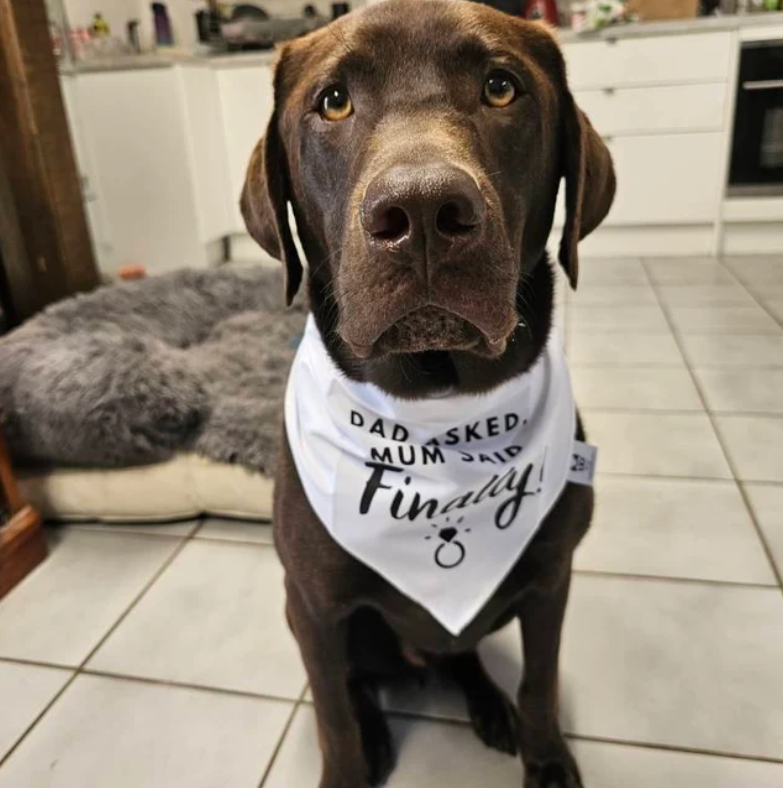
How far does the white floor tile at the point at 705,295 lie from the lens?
10.4 feet

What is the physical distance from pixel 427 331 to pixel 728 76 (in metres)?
3.59

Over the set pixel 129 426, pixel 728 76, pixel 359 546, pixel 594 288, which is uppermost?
pixel 728 76

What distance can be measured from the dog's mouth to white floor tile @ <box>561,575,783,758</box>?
713mm

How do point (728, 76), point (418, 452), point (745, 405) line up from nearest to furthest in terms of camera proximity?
point (418, 452) < point (745, 405) < point (728, 76)

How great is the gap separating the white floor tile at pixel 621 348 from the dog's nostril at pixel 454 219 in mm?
1921

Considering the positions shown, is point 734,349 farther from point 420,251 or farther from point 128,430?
point 420,251

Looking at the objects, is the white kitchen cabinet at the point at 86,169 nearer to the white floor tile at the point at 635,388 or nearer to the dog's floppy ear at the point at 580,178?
the white floor tile at the point at 635,388

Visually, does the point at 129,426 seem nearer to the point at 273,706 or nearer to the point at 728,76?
the point at 273,706

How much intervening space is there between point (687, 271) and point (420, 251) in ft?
10.8

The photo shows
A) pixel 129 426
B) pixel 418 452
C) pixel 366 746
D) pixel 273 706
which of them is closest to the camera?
pixel 418 452

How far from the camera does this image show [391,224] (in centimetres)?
74

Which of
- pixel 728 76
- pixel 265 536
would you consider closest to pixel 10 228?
pixel 265 536

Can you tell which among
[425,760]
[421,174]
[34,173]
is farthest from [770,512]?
[34,173]

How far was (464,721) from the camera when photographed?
1.26 m
